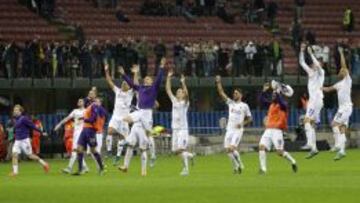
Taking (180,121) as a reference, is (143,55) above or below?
above

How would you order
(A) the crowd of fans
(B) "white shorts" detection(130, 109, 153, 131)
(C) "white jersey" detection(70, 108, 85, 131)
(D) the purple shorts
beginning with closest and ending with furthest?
(D) the purple shorts → (B) "white shorts" detection(130, 109, 153, 131) → (C) "white jersey" detection(70, 108, 85, 131) → (A) the crowd of fans

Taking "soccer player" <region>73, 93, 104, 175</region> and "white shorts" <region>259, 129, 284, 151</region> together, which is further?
"soccer player" <region>73, 93, 104, 175</region>

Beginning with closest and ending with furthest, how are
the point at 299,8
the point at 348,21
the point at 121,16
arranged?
1. the point at 121,16
2. the point at 348,21
3. the point at 299,8

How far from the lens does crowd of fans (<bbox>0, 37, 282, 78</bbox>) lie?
49.7 metres

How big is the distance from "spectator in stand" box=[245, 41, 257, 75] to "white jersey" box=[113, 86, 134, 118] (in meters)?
14.9

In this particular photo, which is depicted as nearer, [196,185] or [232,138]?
[196,185]

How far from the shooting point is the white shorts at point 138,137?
31.8m

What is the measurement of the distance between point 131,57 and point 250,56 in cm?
563

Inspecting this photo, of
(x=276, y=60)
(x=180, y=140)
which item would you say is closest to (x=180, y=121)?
(x=180, y=140)

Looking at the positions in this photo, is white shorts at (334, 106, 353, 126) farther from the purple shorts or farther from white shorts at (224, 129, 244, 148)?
the purple shorts

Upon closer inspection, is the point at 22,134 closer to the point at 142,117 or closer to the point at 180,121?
the point at 142,117

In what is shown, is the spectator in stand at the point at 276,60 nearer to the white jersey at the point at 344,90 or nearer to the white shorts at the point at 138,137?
the white jersey at the point at 344,90

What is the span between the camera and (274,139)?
31.1 m

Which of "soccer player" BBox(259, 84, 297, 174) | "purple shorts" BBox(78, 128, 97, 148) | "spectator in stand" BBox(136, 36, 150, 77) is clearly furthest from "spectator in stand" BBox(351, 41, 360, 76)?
"purple shorts" BBox(78, 128, 97, 148)
